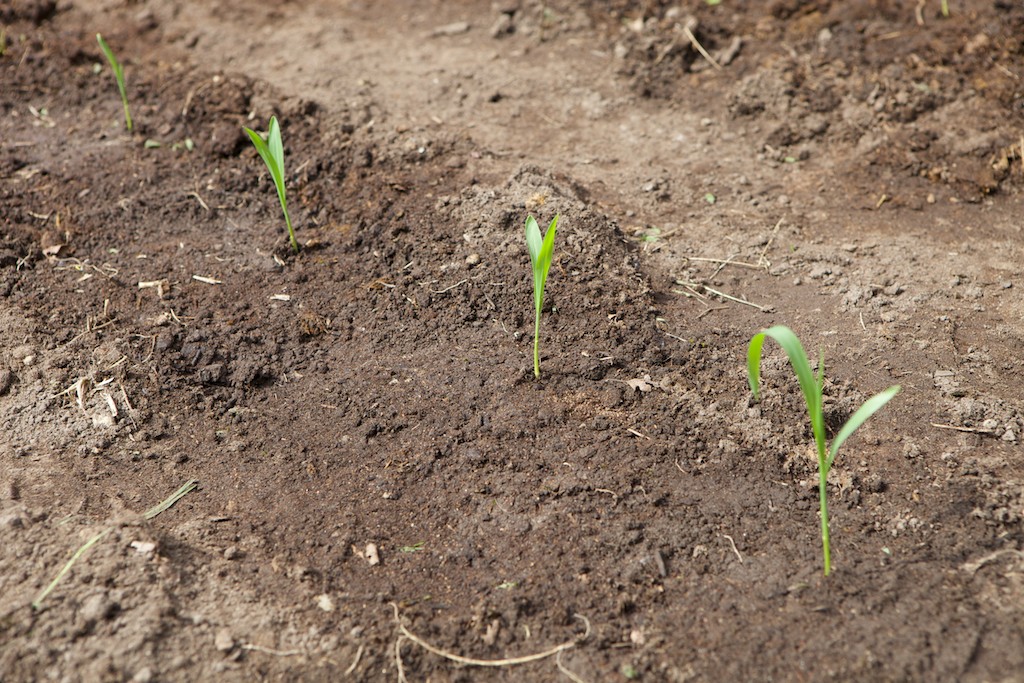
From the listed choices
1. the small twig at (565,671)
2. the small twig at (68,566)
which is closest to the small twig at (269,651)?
the small twig at (68,566)

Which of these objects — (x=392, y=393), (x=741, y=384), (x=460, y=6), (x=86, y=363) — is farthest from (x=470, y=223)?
(x=460, y=6)

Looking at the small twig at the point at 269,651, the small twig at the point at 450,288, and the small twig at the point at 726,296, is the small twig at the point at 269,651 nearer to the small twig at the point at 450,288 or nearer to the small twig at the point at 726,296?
the small twig at the point at 450,288

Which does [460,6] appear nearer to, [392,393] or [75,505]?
[392,393]

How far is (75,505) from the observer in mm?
2125

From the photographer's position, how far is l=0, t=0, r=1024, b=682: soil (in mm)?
1878

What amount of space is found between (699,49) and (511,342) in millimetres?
2142

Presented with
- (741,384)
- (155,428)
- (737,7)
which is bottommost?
(741,384)

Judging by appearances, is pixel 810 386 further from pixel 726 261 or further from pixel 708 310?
pixel 726 261

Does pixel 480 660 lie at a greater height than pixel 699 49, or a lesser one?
lesser

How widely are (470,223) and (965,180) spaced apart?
6.68 ft

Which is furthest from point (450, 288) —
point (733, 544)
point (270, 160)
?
point (733, 544)

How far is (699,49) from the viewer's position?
3969 mm

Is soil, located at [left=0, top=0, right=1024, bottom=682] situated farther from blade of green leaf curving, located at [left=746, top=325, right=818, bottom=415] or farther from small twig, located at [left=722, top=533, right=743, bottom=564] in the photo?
blade of green leaf curving, located at [left=746, top=325, right=818, bottom=415]

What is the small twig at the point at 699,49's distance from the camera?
13.0 feet
